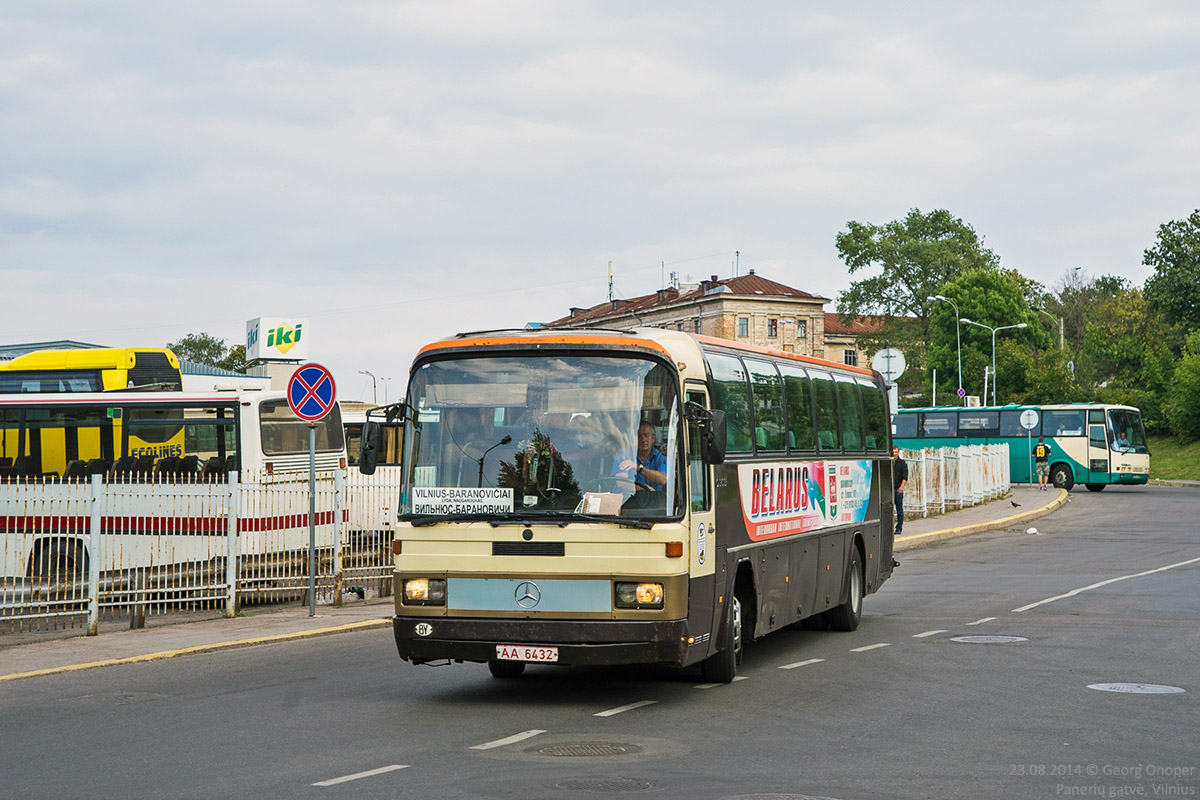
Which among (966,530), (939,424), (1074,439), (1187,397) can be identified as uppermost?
(1187,397)

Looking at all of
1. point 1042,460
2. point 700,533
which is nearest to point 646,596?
point 700,533

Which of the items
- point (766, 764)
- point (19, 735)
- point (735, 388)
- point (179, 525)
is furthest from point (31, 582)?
point (766, 764)

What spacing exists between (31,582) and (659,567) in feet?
28.6

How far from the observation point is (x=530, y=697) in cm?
1084

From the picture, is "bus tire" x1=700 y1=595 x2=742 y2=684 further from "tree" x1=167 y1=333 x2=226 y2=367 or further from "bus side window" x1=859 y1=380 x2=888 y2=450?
"tree" x1=167 y1=333 x2=226 y2=367

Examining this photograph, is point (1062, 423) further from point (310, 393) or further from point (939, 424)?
point (310, 393)

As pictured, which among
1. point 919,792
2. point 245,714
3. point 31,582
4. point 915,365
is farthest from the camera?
point 915,365

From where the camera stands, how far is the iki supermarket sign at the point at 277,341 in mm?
35344

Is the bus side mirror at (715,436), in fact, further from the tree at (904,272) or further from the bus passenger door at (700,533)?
the tree at (904,272)

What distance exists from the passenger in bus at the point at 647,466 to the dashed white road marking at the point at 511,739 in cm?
202

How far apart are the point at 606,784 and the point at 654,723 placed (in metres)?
2.09

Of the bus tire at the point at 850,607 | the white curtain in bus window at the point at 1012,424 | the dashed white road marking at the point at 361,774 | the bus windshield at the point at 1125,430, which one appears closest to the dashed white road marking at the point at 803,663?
the bus tire at the point at 850,607

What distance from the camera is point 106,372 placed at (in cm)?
2481

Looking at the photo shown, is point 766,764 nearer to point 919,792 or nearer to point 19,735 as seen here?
point 919,792
